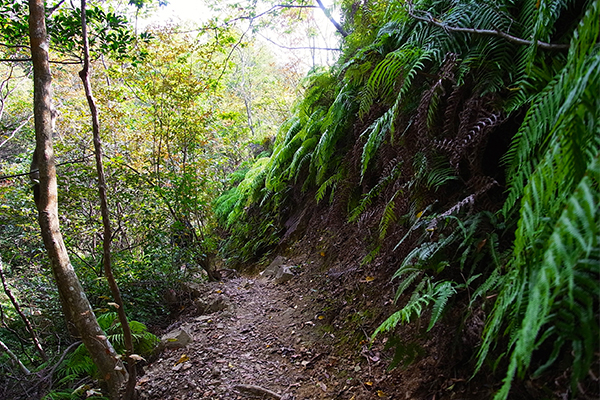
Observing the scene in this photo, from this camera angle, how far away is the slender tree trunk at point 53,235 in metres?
2.10

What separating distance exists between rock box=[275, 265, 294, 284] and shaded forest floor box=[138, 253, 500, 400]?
0.26 m

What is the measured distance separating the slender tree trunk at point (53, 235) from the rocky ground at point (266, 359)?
50 cm

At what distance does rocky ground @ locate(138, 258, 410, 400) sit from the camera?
80.4 inches

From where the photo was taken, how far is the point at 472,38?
2164mm

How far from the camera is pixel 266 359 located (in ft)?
8.65

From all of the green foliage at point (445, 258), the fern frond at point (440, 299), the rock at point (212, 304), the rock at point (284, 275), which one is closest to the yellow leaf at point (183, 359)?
the rock at point (212, 304)

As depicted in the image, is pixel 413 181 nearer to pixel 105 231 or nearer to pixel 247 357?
pixel 247 357

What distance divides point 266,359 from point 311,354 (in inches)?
17.4

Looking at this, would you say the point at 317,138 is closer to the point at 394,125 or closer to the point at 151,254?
the point at 394,125

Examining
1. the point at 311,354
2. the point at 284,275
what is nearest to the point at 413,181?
the point at 311,354

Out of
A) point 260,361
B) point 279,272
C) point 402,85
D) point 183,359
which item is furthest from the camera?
point 279,272

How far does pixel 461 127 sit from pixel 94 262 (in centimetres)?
519

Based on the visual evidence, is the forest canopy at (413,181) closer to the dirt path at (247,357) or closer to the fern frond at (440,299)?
the fern frond at (440,299)

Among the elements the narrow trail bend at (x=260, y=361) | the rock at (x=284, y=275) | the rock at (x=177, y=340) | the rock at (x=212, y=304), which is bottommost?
the narrow trail bend at (x=260, y=361)
